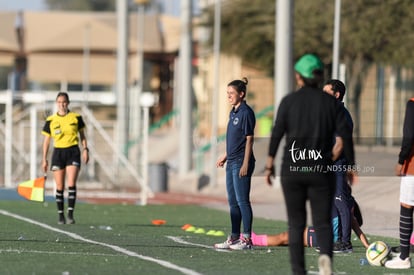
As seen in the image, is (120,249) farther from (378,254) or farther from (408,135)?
(408,135)

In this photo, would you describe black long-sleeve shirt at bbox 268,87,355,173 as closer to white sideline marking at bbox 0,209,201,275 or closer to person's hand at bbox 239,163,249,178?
white sideline marking at bbox 0,209,201,275

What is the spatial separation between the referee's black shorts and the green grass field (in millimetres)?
918

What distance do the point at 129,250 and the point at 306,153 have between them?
4291 millimetres

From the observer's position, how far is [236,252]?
15570mm

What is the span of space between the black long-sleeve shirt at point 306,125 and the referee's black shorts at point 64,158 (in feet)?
30.6

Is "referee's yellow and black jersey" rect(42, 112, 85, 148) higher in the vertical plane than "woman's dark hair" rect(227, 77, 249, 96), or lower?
lower

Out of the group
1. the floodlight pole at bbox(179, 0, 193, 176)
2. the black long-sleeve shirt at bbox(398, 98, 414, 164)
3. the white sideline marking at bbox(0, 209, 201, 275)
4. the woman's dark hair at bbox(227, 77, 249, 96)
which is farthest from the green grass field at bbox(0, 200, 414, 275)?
the floodlight pole at bbox(179, 0, 193, 176)

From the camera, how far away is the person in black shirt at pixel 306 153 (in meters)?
11.6

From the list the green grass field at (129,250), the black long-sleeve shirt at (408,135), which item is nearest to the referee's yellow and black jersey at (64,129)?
the green grass field at (129,250)

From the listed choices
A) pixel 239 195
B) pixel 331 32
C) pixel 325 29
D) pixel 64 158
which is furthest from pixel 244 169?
pixel 325 29

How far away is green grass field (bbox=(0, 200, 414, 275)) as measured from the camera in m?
13.3

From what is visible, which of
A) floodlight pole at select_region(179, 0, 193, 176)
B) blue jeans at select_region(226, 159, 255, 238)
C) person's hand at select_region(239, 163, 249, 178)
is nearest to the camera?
person's hand at select_region(239, 163, 249, 178)

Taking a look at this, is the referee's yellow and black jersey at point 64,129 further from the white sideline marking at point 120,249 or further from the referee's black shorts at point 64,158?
the white sideline marking at point 120,249

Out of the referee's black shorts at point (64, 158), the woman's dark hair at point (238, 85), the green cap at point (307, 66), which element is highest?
the green cap at point (307, 66)
